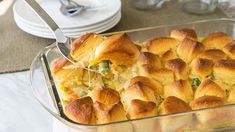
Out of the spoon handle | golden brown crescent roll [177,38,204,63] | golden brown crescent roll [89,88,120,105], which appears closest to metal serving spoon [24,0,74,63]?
the spoon handle

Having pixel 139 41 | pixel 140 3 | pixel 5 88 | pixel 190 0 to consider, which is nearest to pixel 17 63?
pixel 5 88

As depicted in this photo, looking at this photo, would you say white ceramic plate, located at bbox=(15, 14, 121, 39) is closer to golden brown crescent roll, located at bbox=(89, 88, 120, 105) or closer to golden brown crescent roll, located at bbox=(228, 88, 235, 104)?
golden brown crescent roll, located at bbox=(89, 88, 120, 105)

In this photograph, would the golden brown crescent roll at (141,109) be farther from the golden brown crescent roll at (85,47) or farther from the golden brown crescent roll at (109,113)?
the golden brown crescent roll at (85,47)

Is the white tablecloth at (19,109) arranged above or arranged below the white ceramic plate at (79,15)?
below

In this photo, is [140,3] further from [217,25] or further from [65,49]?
[65,49]

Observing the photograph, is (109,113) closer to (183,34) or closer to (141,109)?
(141,109)

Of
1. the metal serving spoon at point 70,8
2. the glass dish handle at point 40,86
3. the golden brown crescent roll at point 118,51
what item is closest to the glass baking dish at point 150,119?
the glass dish handle at point 40,86
